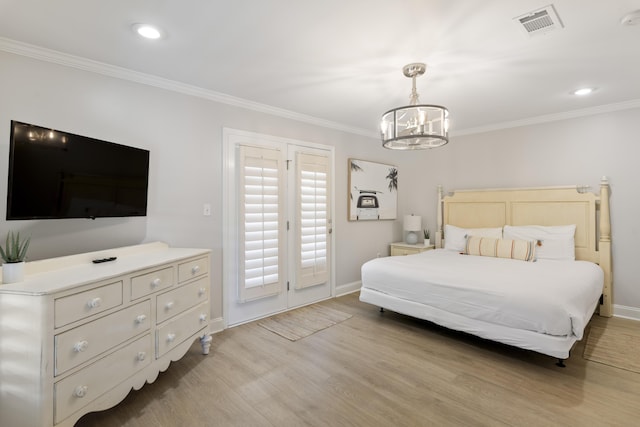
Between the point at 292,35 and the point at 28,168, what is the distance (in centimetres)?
185

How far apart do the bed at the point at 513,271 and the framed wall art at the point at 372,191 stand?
0.79m

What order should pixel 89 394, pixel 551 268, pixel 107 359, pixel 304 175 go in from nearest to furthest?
pixel 89 394
pixel 107 359
pixel 551 268
pixel 304 175

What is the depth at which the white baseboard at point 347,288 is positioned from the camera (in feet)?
14.4

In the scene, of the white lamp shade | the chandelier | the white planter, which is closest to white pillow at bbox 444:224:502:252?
the white lamp shade

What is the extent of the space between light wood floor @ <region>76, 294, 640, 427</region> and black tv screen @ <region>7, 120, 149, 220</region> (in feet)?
4.39

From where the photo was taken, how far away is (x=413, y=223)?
16.0ft

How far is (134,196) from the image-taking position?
2465mm

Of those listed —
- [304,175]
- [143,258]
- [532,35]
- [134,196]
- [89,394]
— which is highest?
[532,35]

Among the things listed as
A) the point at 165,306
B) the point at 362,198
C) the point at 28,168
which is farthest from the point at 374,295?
the point at 28,168

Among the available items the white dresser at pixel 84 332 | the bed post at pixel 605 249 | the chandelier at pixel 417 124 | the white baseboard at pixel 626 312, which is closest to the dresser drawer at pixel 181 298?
the white dresser at pixel 84 332

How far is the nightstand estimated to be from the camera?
4.63 m

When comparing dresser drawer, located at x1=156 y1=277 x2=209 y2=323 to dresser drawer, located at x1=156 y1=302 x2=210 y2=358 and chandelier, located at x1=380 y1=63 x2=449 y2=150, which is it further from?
chandelier, located at x1=380 y1=63 x2=449 y2=150

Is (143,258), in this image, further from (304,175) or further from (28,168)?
(304,175)

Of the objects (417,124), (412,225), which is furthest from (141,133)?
(412,225)
